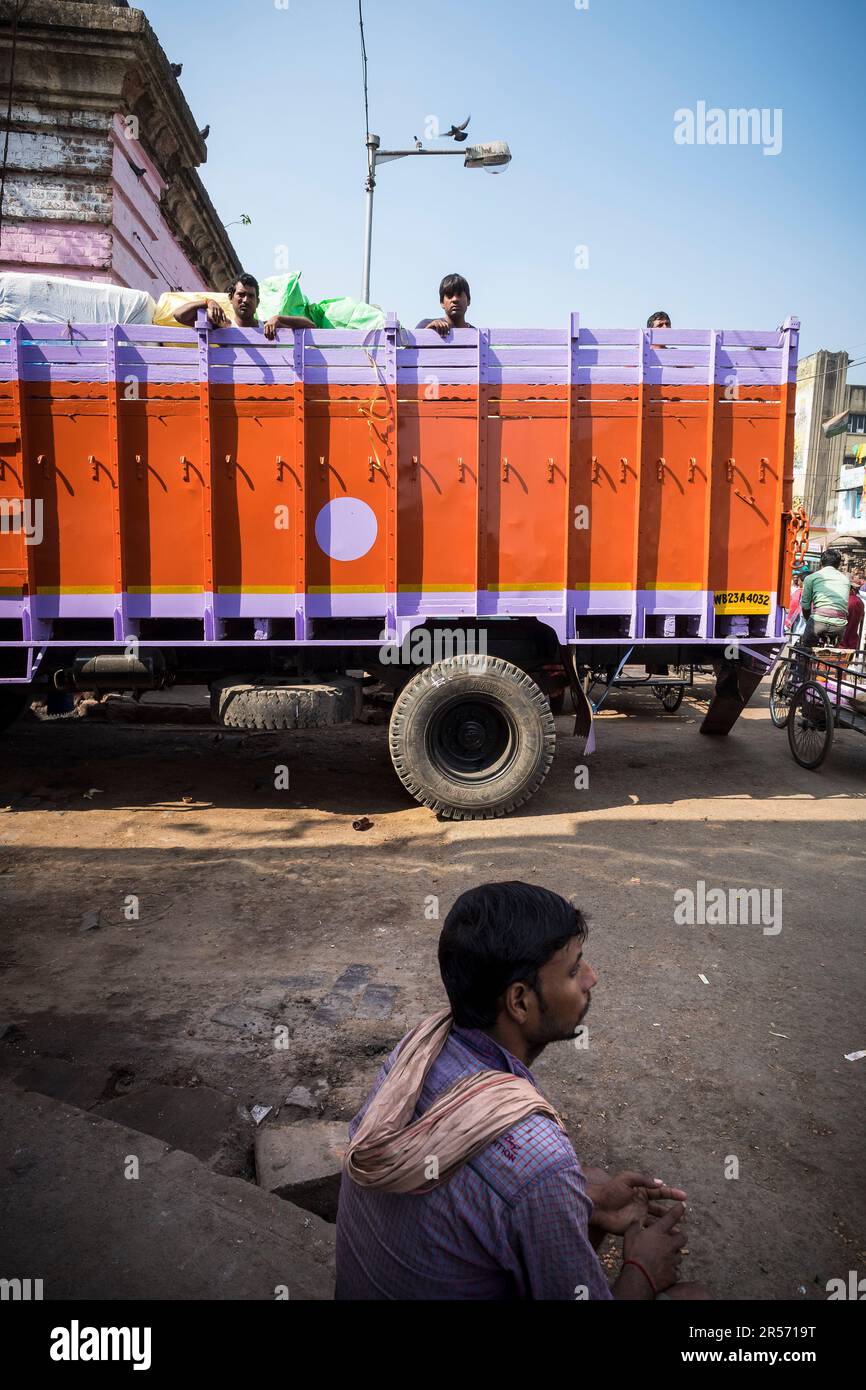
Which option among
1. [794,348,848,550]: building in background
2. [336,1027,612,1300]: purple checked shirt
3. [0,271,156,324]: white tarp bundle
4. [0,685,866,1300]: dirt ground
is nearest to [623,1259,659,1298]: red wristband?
[336,1027,612,1300]: purple checked shirt

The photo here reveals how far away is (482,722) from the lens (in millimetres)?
6531

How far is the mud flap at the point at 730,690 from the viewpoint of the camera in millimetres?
7309

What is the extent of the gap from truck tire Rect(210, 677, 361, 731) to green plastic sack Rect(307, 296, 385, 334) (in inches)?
102

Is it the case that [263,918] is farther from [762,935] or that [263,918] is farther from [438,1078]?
[438,1078]

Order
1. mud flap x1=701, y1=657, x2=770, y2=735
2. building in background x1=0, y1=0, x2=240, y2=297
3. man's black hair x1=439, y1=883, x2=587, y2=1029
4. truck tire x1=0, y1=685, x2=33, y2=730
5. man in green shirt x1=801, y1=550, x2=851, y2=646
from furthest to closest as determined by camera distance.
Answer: man in green shirt x1=801, y1=550, x2=851, y2=646 < building in background x1=0, y1=0, x2=240, y2=297 < truck tire x1=0, y1=685, x2=33, y2=730 < mud flap x1=701, y1=657, x2=770, y2=735 < man's black hair x1=439, y1=883, x2=587, y2=1029

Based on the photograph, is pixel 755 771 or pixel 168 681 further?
pixel 755 771

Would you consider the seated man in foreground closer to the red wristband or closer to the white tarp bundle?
the red wristband

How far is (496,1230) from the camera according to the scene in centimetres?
137

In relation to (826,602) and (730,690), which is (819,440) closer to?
(826,602)

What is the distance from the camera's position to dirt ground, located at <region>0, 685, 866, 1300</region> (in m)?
2.89

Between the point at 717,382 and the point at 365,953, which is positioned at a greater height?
the point at 717,382

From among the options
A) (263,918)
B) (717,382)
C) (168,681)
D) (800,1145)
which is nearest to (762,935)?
(800,1145)

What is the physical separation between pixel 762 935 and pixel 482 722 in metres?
2.60

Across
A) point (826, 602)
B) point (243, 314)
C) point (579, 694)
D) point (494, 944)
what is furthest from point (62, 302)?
point (826, 602)
